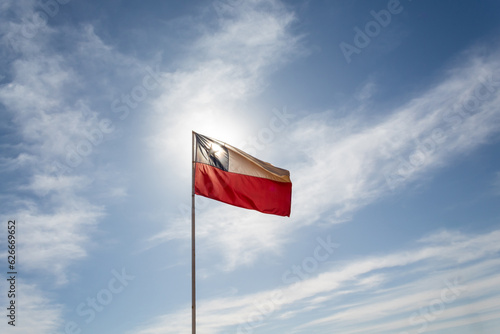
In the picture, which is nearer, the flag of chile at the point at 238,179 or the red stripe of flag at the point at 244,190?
the red stripe of flag at the point at 244,190

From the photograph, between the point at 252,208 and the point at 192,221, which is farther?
the point at 252,208

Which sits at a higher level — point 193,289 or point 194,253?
point 194,253

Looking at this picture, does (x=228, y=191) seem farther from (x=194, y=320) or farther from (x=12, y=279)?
(x=12, y=279)

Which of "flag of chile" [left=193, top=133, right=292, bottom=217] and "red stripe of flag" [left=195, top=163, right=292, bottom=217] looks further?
"flag of chile" [left=193, top=133, right=292, bottom=217]

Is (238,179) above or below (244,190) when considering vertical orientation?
above

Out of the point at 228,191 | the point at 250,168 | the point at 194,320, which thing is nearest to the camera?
the point at 194,320

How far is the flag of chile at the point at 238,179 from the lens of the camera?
66.5 ft

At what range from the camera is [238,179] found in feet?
70.4

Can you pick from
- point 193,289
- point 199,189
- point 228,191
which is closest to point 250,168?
point 228,191

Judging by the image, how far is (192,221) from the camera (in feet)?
57.2

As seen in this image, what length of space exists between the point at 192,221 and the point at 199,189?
7.86 ft

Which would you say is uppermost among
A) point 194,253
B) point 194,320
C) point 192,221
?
point 192,221

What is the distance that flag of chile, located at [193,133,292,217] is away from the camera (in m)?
20.3

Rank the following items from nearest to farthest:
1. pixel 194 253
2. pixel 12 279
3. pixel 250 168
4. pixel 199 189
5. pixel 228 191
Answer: pixel 194 253 < pixel 199 189 < pixel 228 191 < pixel 250 168 < pixel 12 279
